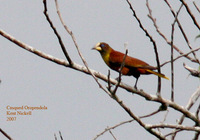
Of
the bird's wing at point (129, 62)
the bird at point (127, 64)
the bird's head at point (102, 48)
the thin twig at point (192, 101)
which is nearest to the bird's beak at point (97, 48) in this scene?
the bird's head at point (102, 48)

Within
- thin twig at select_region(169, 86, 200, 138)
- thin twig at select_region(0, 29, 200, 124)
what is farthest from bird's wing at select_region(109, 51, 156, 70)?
thin twig at select_region(0, 29, 200, 124)

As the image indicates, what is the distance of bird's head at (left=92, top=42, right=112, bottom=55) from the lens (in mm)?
6320

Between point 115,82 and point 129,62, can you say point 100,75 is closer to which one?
point 115,82

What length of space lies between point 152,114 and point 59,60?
1209 millimetres

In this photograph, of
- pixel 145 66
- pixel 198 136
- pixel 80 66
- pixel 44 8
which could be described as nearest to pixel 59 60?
pixel 80 66

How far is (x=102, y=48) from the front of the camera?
6.40 m

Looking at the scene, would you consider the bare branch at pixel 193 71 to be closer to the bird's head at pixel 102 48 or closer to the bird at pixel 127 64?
the bird at pixel 127 64

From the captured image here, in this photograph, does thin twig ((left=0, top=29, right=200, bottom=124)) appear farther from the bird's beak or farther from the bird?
the bird's beak

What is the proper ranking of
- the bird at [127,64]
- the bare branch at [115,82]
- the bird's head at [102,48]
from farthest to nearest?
the bird's head at [102,48]
the bird at [127,64]
the bare branch at [115,82]

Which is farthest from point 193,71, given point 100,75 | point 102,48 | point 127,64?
point 102,48

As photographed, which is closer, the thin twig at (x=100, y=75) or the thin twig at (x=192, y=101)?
the thin twig at (x=100, y=75)

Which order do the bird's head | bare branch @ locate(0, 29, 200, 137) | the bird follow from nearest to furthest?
bare branch @ locate(0, 29, 200, 137)
the bird
the bird's head

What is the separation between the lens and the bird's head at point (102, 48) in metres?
6.32

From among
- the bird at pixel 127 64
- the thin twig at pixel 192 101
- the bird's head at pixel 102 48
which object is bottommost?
the thin twig at pixel 192 101
